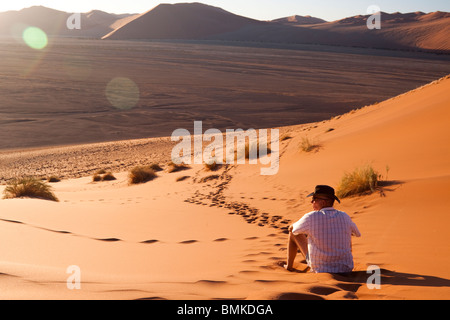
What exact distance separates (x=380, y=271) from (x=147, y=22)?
146m

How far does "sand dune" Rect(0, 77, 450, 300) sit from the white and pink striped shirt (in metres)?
0.17

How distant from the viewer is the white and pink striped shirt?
4422 mm

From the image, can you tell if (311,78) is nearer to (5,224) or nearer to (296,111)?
(296,111)

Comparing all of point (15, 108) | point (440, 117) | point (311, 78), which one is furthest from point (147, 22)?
point (440, 117)

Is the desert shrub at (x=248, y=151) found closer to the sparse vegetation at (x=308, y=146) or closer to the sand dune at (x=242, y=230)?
the sand dune at (x=242, y=230)

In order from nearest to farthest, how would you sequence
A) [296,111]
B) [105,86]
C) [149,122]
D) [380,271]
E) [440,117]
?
[380,271], [440,117], [149,122], [296,111], [105,86]

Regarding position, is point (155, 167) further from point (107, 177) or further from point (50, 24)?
point (50, 24)

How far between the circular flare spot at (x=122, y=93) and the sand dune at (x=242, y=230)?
2287 centimetres

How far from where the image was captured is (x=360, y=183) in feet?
27.3

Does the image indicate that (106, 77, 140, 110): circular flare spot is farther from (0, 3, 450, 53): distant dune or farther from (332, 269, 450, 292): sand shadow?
(0, 3, 450, 53): distant dune

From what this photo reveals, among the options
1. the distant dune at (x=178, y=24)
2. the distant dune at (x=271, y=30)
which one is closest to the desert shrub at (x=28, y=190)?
the distant dune at (x=271, y=30)

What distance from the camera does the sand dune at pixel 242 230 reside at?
12.7 ft

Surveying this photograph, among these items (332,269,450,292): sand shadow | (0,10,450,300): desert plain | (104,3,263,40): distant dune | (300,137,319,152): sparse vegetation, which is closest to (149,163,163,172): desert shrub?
(0,10,450,300): desert plain
